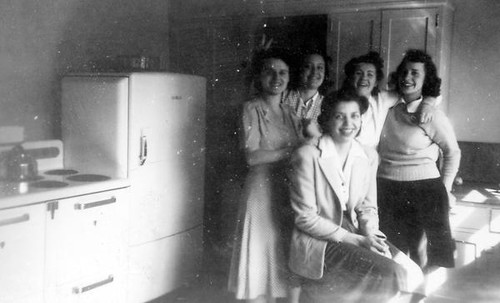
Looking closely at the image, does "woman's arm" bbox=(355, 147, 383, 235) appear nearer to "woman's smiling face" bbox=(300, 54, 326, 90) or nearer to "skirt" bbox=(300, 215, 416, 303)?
"skirt" bbox=(300, 215, 416, 303)

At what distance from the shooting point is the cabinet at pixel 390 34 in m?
3.35

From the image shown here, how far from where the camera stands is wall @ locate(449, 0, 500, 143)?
142 inches

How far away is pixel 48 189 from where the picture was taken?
7.96 feet

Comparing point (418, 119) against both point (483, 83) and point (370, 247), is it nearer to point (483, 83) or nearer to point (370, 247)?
point (370, 247)

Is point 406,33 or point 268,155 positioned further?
point 406,33

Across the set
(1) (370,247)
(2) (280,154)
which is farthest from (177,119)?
(1) (370,247)

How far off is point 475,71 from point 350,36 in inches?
35.8

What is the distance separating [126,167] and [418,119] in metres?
1.57

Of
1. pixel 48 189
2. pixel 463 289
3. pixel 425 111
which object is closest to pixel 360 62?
pixel 425 111

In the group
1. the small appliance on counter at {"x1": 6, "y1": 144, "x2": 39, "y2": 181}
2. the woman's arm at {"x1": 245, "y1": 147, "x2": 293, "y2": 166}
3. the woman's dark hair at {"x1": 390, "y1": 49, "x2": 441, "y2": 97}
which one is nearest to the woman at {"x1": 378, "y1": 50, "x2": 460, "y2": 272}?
the woman's dark hair at {"x1": 390, "y1": 49, "x2": 441, "y2": 97}

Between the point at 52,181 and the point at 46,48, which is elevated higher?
the point at 46,48

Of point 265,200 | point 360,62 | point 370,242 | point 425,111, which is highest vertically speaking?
point 360,62

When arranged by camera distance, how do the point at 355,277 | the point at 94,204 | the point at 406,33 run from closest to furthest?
the point at 355,277 → the point at 94,204 → the point at 406,33

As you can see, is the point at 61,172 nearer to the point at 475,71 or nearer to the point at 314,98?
the point at 314,98
